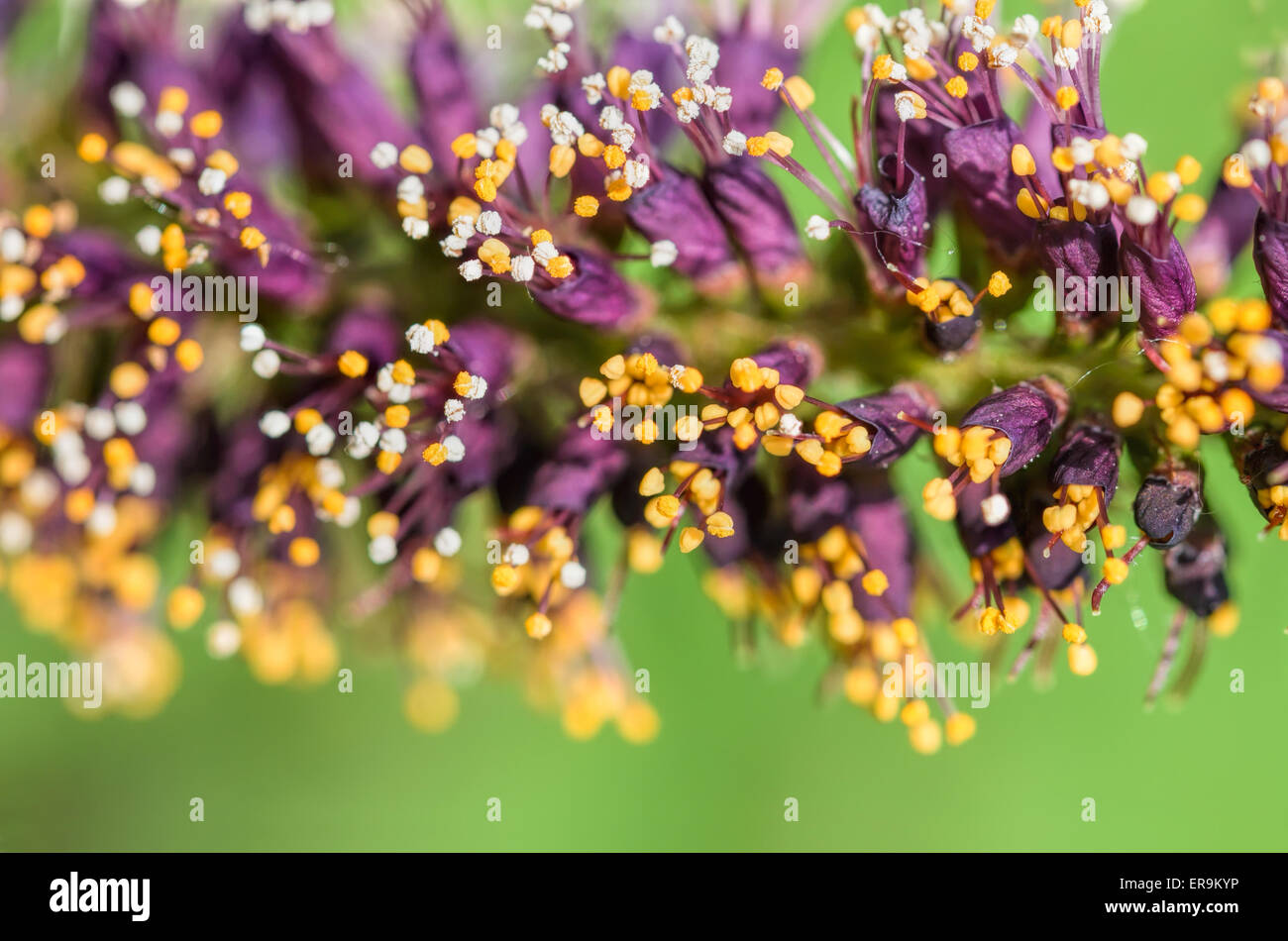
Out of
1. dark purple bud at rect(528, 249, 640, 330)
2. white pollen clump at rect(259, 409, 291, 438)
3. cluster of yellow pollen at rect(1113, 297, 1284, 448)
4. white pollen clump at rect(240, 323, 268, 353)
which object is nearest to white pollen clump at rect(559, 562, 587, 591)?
dark purple bud at rect(528, 249, 640, 330)

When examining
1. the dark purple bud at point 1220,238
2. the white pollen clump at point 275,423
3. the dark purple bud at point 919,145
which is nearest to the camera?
the dark purple bud at point 919,145

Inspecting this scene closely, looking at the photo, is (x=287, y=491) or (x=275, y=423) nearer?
(x=275, y=423)

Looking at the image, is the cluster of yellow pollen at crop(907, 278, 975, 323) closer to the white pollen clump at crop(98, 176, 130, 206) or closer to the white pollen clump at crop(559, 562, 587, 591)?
the white pollen clump at crop(559, 562, 587, 591)

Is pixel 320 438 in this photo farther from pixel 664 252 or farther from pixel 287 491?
pixel 664 252

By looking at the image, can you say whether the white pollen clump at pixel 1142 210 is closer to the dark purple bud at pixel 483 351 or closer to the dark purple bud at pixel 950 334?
the dark purple bud at pixel 950 334

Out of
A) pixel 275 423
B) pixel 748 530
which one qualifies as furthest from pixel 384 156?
pixel 748 530

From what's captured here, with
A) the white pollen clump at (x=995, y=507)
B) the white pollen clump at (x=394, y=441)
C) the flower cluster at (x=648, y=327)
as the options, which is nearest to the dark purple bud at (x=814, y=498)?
the flower cluster at (x=648, y=327)
